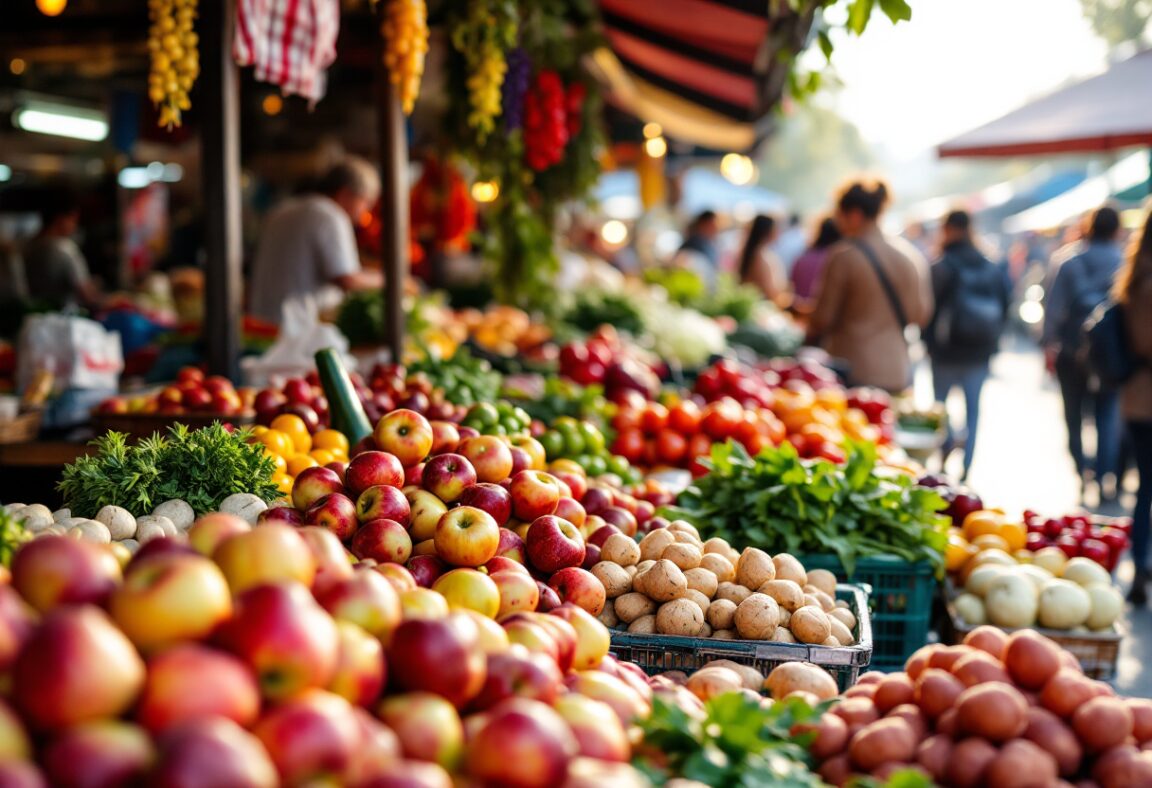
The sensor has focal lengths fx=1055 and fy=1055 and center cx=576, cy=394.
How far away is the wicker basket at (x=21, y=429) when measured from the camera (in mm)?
4691

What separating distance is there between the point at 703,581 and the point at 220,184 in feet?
10.3

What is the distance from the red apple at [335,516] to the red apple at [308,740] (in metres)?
1.29

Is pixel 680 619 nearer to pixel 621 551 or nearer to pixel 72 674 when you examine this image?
pixel 621 551

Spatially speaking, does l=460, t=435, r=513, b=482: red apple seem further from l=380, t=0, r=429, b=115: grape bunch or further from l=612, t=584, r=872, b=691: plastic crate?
l=380, t=0, r=429, b=115: grape bunch

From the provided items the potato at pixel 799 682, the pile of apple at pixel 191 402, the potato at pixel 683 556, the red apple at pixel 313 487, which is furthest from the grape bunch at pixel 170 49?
the potato at pixel 799 682

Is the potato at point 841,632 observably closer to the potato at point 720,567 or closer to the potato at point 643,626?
the potato at point 720,567

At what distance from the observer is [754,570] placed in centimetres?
312

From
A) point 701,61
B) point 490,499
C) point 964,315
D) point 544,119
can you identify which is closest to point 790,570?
point 490,499

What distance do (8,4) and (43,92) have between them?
5.39 m

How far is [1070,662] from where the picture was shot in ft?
7.47

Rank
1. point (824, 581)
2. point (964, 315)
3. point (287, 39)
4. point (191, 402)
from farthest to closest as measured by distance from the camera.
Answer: point (964, 315), point (287, 39), point (191, 402), point (824, 581)

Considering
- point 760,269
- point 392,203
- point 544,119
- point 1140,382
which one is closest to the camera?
point 392,203

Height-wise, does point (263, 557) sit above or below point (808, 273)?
below

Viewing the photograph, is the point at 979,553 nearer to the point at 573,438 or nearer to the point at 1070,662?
the point at 573,438
